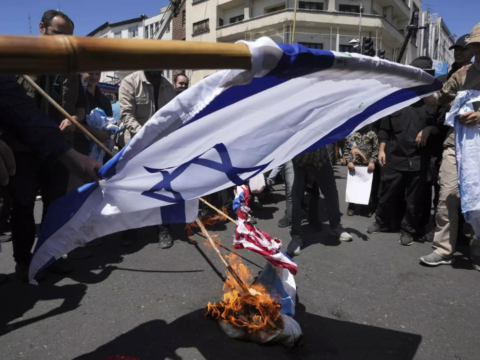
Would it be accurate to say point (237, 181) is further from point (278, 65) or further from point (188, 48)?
point (188, 48)

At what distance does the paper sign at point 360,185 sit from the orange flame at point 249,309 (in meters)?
3.29

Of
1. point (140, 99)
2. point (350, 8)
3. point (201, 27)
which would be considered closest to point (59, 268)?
point (140, 99)

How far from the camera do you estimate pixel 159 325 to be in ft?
8.38

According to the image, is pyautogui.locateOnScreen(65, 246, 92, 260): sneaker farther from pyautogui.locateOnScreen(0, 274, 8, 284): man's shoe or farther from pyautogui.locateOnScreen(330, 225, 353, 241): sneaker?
pyautogui.locateOnScreen(330, 225, 353, 241): sneaker

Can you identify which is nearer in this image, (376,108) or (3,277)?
(376,108)

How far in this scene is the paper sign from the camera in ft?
17.7

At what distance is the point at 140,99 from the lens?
172 inches

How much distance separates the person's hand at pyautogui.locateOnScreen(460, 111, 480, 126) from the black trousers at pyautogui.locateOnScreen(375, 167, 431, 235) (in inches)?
48.4

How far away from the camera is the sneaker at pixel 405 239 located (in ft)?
14.1

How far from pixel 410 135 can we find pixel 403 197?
883 millimetres

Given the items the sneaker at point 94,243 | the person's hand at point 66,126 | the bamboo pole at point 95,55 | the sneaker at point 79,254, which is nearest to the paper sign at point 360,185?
the sneaker at point 94,243

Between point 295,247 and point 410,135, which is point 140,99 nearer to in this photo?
point 295,247

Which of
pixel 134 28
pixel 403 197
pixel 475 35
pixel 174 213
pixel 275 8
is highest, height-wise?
pixel 134 28

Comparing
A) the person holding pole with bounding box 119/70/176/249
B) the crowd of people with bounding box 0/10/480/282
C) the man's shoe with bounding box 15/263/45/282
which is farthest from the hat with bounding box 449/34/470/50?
the man's shoe with bounding box 15/263/45/282
